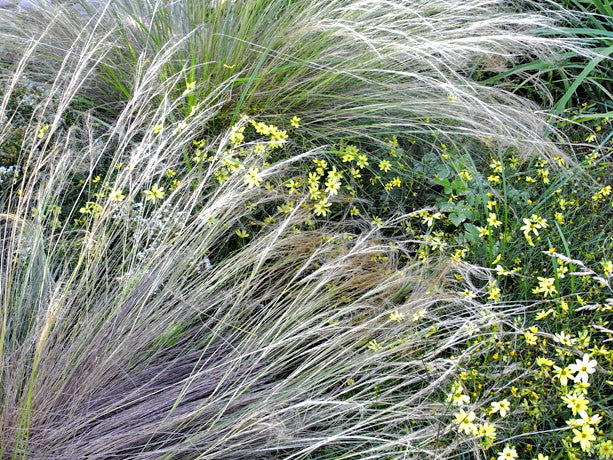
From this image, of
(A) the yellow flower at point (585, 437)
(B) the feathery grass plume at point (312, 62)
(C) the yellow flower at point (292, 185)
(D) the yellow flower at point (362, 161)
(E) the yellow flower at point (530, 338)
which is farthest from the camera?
(B) the feathery grass plume at point (312, 62)

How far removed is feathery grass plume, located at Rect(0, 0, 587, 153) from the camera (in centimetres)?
238

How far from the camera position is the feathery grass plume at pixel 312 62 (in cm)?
238

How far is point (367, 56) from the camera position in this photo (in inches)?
99.3

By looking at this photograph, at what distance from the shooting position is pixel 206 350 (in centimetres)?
180

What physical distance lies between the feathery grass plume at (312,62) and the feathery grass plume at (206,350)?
464mm

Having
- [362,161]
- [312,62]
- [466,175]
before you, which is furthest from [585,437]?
[312,62]

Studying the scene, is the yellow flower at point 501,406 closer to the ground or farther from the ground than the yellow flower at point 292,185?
closer to the ground

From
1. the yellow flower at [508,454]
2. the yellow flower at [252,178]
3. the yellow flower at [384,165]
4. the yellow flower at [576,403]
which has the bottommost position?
the yellow flower at [508,454]

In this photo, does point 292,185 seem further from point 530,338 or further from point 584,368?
point 584,368

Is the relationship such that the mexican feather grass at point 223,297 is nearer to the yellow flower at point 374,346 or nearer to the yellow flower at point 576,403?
the yellow flower at point 374,346

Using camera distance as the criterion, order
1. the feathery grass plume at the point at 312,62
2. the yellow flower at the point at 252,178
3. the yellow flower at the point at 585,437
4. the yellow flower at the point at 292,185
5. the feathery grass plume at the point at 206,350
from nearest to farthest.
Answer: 1. the yellow flower at the point at 585,437
2. the feathery grass plume at the point at 206,350
3. the yellow flower at the point at 252,178
4. the yellow flower at the point at 292,185
5. the feathery grass plume at the point at 312,62

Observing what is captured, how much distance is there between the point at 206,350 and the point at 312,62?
1120 mm

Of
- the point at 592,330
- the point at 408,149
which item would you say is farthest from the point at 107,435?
the point at 408,149

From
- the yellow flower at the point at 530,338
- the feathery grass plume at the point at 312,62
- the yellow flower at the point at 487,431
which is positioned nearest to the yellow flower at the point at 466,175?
the feathery grass plume at the point at 312,62
